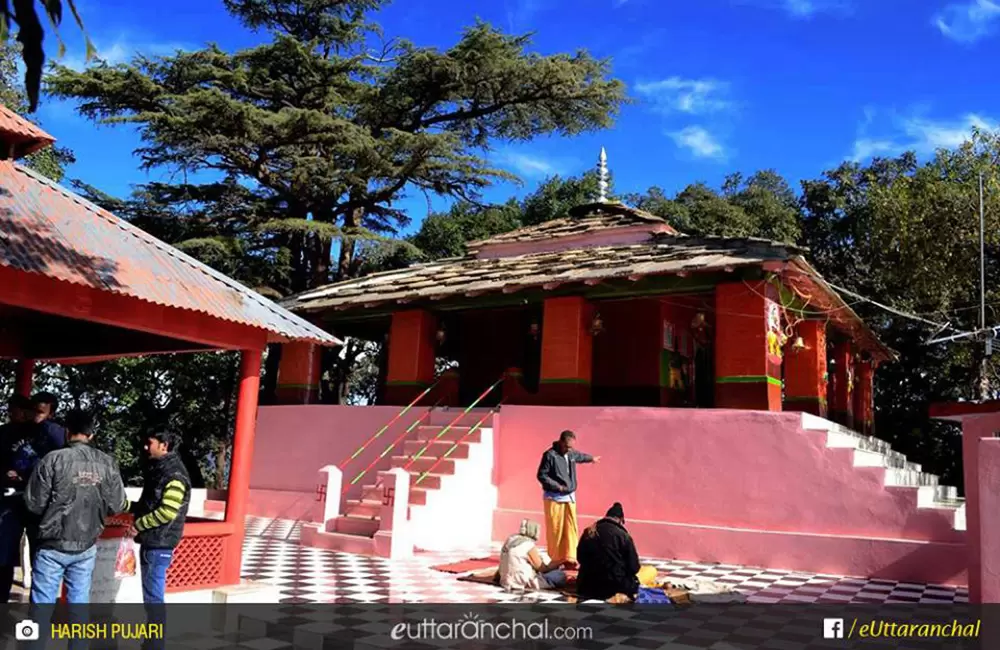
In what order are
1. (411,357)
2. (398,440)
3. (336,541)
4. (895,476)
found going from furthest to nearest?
(411,357), (398,440), (336,541), (895,476)

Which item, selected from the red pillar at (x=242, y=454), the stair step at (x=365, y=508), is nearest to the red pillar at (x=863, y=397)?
the stair step at (x=365, y=508)

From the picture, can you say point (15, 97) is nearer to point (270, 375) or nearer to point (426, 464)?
point (270, 375)

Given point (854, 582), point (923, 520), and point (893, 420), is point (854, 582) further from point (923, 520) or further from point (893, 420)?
point (893, 420)

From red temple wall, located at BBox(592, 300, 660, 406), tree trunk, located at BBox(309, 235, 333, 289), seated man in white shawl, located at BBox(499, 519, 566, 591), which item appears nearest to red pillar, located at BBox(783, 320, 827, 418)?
red temple wall, located at BBox(592, 300, 660, 406)

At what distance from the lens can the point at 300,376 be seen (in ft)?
51.8

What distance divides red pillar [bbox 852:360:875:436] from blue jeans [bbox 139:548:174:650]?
57.1 ft

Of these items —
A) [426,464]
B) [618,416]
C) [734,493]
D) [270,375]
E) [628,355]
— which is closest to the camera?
[734,493]

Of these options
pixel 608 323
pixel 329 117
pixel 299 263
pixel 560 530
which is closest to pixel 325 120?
pixel 329 117

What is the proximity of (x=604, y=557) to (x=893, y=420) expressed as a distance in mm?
19204

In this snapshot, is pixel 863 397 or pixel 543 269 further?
pixel 863 397

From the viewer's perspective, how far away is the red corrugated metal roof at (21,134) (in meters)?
7.08

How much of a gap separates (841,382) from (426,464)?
33.7 feet

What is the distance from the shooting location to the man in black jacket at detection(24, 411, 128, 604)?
14.9 feet

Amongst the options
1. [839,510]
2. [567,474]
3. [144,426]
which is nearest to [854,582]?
[839,510]
